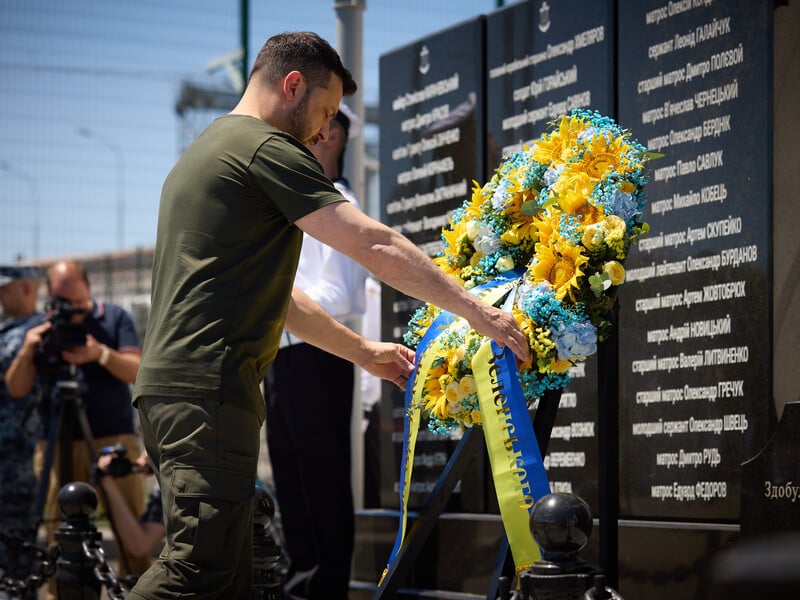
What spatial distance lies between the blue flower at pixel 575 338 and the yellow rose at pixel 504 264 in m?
0.46

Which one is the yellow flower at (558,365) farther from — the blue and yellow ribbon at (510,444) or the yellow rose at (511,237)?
the yellow rose at (511,237)

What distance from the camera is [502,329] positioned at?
11.5ft

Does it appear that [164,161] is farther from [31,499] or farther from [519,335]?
[519,335]

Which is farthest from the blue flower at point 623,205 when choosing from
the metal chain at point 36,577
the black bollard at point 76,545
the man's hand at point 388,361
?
the metal chain at point 36,577

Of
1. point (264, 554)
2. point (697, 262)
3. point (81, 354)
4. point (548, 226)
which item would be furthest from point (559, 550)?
point (81, 354)

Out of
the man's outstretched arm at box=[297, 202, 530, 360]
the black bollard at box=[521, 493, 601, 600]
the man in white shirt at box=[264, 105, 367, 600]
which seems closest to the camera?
the black bollard at box=[521, 493, 601, 600]

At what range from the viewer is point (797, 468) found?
12.1 feet

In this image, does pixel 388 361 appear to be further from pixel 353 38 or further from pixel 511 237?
pixel 353 38

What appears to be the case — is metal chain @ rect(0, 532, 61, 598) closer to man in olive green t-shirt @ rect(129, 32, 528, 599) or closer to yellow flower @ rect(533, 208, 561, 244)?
man in olive green t-shirt @ rect(129, 32, 528, 599)

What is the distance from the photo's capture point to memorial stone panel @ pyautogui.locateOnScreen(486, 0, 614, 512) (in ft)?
17.4

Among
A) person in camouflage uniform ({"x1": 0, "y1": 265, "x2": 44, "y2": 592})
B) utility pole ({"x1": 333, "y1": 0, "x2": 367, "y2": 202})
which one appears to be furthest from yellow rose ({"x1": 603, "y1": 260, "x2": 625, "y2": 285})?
person in camouflage uniform ({"x1": 0, "y1": 265, "x2": 44, "y2": 592})

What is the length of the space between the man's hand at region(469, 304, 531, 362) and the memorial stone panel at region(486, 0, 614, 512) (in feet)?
5.77

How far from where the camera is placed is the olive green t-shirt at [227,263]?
3232 millimetres

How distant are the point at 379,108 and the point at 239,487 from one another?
402cm
